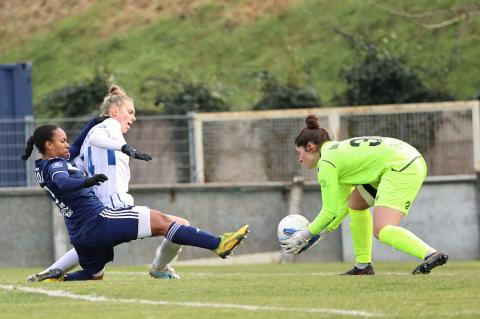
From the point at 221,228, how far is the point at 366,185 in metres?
8.66

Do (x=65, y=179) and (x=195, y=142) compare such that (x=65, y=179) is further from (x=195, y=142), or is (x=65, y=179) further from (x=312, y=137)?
(x=195, y=142)

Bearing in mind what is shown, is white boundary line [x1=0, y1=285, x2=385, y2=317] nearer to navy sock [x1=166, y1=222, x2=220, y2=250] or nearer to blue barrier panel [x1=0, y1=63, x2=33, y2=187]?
navy sock [x1=166, y1=222, x2=220, y2=250]

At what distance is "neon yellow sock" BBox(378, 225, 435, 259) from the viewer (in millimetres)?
11375

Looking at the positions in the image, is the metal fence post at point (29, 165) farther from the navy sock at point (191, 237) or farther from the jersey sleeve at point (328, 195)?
the jersey sleeve at point (328, 195)

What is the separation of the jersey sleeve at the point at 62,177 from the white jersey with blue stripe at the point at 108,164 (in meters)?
0.55

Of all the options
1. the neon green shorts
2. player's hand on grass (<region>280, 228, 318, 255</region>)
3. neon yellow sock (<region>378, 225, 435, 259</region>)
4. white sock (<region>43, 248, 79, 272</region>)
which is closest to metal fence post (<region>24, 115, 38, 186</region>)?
white sock (<region>43, 248, 79, 272</region>)

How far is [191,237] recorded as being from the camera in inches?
460

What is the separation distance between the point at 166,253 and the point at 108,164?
93 centimetres

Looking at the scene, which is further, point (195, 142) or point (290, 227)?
point (195, 142)

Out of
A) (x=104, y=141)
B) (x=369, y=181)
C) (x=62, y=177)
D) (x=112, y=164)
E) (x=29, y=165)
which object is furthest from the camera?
(x=29, y=165)

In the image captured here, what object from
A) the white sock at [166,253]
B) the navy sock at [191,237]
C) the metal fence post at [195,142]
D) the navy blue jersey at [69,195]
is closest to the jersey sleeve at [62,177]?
the navy blue jersey at [69,195]

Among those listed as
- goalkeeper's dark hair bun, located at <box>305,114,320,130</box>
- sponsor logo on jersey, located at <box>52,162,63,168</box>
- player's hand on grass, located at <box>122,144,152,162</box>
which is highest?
goalkeeper's dark hair bun, located at <box>305,114,320,130</box>

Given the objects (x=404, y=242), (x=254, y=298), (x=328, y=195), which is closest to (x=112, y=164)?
(x=328, y=195)

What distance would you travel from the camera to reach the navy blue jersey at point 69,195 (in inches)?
459
